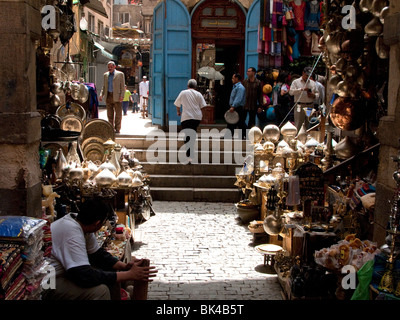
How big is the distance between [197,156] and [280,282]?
590cm

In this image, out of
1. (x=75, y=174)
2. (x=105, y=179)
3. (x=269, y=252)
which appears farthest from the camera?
(x=105, y=179)

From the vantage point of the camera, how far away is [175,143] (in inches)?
491

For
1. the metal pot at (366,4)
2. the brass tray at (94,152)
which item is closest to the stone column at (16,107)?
the metal pot at (366,4)

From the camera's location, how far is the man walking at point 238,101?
12.5 m

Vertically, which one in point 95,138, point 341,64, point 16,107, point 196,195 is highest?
point 341,64

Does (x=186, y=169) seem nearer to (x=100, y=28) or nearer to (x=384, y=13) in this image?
(x=384, y=13)

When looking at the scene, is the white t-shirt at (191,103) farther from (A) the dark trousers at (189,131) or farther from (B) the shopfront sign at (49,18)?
(B) the shopfront sign at (49,18)

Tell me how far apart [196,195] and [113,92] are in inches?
149

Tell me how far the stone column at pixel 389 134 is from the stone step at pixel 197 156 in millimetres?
6719

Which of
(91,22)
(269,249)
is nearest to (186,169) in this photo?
(269,249)

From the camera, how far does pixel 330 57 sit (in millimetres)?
7574

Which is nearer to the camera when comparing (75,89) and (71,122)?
(71,122)
